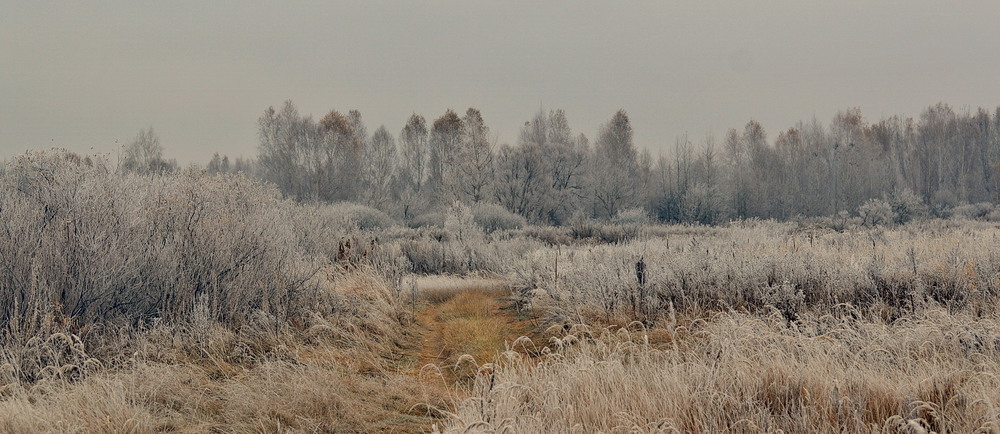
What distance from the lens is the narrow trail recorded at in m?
6.23

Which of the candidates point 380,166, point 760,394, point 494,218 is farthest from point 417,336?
point 380,166

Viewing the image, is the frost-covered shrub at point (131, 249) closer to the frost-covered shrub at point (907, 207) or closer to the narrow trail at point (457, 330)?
the narrow trail at point (457, 330)

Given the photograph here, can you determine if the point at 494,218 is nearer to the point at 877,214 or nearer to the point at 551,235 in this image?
the point at 551,235

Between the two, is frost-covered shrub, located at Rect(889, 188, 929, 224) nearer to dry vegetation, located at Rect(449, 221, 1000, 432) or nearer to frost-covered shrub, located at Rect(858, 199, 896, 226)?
frost-covered shrub, located at Rect(858, 199, 896, 226)

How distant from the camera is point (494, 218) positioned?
31.9 m

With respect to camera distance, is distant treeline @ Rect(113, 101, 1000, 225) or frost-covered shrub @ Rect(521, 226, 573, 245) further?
distant treeline @ Rect(113, 101, 1000, 225)

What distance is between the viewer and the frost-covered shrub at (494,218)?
30995mm

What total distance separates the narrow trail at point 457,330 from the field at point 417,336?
0.06 metres

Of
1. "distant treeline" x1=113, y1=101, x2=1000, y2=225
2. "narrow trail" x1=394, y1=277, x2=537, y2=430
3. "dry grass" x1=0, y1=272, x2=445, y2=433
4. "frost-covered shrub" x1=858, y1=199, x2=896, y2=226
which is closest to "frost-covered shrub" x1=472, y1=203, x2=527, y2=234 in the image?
"distant treeline" x1=113, y1=101, x2=1000, y2=225

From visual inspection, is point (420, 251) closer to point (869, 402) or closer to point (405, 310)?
point (405, 310)

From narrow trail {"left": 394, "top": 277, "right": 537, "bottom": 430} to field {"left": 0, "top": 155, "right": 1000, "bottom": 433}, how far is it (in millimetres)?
60

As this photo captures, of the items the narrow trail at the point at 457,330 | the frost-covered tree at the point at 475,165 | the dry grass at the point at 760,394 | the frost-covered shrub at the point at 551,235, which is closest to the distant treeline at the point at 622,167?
the frost-covered tree at the point at 475,165

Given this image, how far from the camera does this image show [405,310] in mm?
9586

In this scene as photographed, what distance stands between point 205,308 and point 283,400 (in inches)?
89.3
